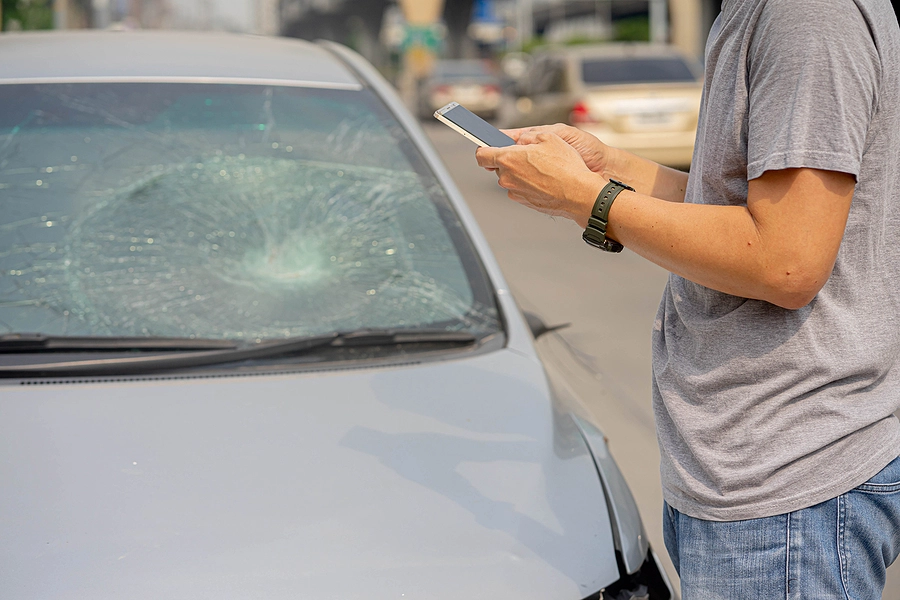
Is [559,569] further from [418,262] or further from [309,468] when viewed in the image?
[418,262]

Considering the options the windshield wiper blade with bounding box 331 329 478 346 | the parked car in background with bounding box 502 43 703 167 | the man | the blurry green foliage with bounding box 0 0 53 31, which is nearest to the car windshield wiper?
the windshield wiper blade with bounding box 331 329 478 346

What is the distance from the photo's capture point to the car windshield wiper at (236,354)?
6.08ft

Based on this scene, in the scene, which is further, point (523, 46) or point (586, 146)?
point (523, 46)

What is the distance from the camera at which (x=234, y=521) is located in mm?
1436

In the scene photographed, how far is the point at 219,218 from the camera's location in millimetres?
2346

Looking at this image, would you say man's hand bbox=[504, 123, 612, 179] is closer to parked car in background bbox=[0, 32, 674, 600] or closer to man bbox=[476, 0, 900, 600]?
man bbox=[476, 0, 900, 600]

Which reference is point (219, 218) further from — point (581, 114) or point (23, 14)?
point (23, 14)

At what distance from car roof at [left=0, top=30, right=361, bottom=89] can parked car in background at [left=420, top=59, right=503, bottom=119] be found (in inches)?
739

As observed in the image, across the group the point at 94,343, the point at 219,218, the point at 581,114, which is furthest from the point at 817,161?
the point at 581,114

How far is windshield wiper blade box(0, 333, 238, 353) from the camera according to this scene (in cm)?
190

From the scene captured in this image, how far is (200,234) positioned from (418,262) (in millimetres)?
542

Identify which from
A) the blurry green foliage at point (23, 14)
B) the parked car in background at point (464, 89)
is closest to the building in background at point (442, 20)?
the blurry green foliage at point (23, 14)

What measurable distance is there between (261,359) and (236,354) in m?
0.05

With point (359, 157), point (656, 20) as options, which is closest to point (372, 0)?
point (656, 20)
